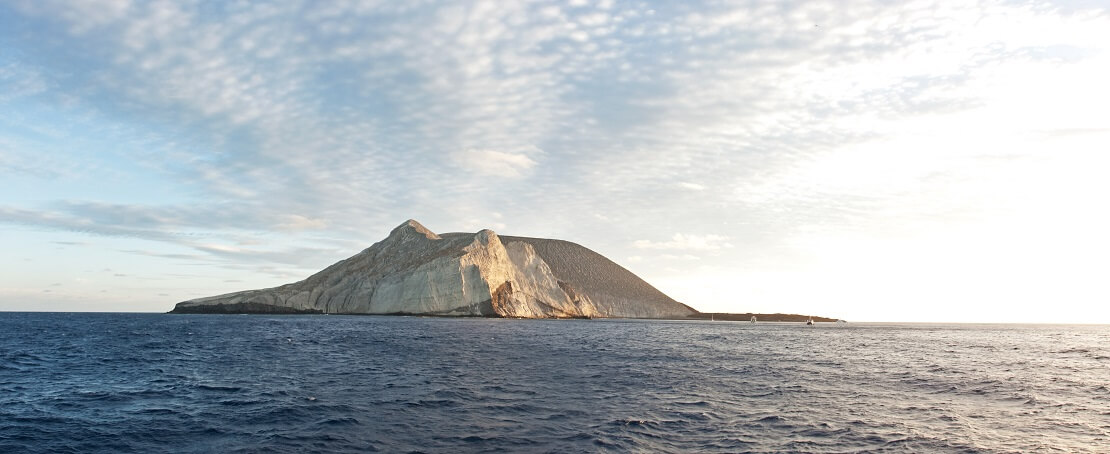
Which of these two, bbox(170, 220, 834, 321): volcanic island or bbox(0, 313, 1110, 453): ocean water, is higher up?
bbox(170, 220, 834, 321): volcanic island

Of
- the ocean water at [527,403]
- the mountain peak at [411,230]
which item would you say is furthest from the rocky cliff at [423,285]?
the ocean water at [527,403]

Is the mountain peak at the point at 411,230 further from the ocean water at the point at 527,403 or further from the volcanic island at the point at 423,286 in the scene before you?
the ocean water at the point at 527,403

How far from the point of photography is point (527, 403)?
92.4ft

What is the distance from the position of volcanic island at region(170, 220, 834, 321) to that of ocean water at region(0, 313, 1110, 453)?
99.9m

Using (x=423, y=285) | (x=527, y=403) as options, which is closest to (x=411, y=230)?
(x=423, y=285)

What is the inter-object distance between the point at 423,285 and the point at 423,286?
0.23 m

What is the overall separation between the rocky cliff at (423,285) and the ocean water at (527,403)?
328ft

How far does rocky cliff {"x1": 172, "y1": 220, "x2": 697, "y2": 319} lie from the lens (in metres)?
151

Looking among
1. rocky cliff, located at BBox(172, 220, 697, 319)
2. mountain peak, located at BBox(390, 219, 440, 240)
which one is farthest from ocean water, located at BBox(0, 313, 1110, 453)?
mountain peak, located at BBox(390, 219, 440, 240)

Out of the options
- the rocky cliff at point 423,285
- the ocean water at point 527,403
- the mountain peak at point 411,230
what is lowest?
the ocean water at point 527,403

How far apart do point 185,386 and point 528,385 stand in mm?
16693

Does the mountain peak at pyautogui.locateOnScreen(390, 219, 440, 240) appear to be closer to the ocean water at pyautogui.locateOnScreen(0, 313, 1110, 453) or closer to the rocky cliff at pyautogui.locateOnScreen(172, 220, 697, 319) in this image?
the rocky cliff at pyautogui.locateOnScreen(172, 220, 697, 319)

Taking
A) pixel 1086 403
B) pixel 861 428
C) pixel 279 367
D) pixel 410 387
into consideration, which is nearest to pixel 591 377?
pixel 410 387

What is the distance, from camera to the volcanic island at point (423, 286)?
151 meters
